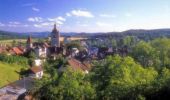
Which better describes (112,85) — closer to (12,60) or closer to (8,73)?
(8,73)

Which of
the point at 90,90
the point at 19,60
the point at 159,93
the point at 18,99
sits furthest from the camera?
the point at 19,60

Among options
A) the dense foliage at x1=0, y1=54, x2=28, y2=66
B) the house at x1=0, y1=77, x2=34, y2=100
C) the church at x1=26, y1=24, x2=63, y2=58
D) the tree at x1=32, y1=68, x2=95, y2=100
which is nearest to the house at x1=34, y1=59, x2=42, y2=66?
the dense foliage at x1=0, y1=54, x2=28, y2=66

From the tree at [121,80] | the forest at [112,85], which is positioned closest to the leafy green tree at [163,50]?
the tree at [121,80]

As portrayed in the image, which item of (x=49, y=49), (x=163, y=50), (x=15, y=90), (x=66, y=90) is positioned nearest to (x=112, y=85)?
(x=66, y=90)

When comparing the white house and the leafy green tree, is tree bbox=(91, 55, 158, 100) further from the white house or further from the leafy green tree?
the white house

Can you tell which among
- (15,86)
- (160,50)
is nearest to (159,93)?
(15,86)

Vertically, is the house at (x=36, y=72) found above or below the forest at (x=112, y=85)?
below

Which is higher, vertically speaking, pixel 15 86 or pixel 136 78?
pixel 136 78

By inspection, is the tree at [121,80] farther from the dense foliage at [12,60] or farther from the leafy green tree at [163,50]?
the dense foliage at [12,60]

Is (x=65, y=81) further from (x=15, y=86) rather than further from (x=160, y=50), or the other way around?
(x=160, y=50)

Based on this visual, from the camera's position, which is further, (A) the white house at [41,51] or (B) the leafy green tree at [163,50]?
(A) the white house at [41,51]
